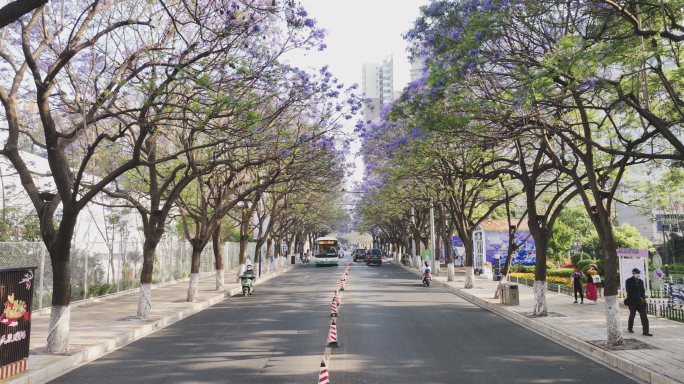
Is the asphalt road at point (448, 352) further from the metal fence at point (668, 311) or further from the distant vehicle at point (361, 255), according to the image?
the distant vehicle at point (361, 255)

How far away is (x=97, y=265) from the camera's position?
19656 millimetres

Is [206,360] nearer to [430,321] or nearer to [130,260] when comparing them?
[430,321]

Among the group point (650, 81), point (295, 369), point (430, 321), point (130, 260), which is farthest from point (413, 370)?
point (130, 260)

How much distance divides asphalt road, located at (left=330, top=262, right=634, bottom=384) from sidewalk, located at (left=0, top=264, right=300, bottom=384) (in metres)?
4.77

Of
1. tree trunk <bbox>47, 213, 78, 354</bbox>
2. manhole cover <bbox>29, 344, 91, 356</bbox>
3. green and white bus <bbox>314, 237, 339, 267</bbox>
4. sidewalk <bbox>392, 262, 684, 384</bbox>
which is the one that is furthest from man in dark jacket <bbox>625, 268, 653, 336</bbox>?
green and white bus <bbox>314, 237, 339, 267</bbox>

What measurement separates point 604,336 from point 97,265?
18046 millimetres

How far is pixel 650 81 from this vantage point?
991 centimetres

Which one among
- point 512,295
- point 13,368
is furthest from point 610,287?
point 13,368

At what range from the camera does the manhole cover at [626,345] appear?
9.55m

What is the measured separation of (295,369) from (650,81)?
8954 millimetres

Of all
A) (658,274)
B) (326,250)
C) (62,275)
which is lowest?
(658,274)

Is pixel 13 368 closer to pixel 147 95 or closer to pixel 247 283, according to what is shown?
pixel 147 95

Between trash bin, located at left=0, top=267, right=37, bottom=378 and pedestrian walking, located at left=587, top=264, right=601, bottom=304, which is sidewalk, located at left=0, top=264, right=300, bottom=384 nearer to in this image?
trash bin, located at left=0, top=267, right=37, bottom=378

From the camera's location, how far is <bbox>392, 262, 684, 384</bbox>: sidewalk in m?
8.01
